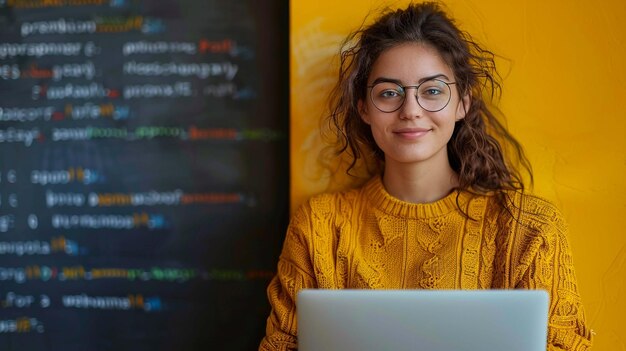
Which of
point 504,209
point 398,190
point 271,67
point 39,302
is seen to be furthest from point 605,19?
point 39,302

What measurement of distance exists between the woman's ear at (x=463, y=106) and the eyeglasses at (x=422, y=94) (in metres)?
0.07

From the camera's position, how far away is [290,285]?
1516 millimetres

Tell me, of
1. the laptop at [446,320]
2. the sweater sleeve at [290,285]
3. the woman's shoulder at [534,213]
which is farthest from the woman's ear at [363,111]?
the laptop at [446,320]

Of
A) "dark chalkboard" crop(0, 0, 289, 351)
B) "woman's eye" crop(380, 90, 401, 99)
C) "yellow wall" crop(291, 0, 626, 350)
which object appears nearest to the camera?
"woman's eye" crop(380, 90, 401, 99)

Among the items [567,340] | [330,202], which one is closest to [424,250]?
[330,202]

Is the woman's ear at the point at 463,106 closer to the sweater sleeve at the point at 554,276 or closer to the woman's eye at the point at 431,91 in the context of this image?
the woman's eye at the point at 431,91

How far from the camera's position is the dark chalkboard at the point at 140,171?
70.2 inches

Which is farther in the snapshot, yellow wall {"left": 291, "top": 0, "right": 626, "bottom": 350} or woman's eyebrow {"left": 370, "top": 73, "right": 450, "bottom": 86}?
yellow wall {"left": 291, "top": 0, "right": 626, "bottom": 350}

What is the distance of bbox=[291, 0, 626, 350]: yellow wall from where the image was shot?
5.14 ft

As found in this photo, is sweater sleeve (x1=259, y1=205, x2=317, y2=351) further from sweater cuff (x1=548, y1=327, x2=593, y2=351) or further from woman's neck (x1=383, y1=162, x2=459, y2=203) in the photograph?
sweater cuff (x1=548, y1=327, x2=593, y2=351)

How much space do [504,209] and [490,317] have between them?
572 millimetres

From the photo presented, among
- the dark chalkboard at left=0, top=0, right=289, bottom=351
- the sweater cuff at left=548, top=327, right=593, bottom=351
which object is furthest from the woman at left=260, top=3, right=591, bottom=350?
the dark chalkboard at left=0, top=0, right=289, bottom=351

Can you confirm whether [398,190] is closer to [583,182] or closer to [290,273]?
[290,273]

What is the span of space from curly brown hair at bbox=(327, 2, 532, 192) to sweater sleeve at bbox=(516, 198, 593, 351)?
5.6 inches
